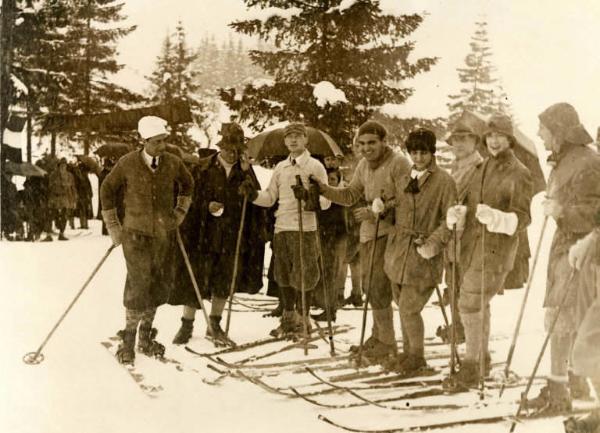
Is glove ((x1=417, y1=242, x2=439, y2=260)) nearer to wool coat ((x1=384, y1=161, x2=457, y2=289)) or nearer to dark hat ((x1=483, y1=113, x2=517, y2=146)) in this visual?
wool coat ((x1=384, y1=161, x2=457, y2=289))

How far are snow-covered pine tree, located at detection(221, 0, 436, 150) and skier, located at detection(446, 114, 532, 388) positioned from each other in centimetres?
283

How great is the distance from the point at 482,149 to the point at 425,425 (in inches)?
120

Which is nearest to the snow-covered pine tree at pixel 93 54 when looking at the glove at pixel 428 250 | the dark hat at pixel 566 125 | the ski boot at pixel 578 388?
the glove at pixel 428 250

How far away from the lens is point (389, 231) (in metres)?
4.79

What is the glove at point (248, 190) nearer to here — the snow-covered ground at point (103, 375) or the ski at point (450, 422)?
the snow-covered ground at point (103, 375)

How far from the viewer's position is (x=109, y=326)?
532 centimetres

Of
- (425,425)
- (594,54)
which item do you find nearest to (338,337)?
(425,425)

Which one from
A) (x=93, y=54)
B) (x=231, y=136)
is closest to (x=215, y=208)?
(x=231, y=136)

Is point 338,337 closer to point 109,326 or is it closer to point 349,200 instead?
point 349,200

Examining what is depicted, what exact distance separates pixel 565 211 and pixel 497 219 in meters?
0.45

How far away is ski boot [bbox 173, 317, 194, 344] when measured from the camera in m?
5.45

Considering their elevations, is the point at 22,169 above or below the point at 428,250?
above

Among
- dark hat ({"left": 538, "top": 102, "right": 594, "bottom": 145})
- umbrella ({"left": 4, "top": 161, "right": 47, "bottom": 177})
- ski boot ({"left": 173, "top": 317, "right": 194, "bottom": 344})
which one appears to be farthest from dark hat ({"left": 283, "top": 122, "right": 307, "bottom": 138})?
dark hat ({"left": 538, "top": 102, "right": 594, "bottom": 145})

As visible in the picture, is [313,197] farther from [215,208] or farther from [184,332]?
[184,332]
